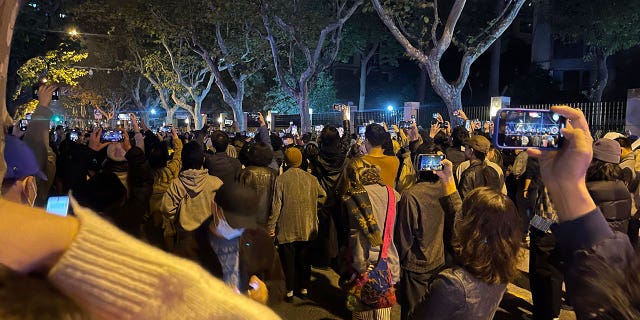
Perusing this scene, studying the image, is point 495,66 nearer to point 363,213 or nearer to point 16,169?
point 363,213

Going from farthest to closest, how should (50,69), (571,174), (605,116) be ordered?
(50,69), (605,116), (571,174)

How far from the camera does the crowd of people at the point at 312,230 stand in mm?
A: 778

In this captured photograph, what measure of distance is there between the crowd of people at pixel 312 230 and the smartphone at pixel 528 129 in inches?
3.8

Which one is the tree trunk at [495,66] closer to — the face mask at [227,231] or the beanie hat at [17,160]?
the face mask at [227,231]

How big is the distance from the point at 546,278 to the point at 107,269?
5.27m

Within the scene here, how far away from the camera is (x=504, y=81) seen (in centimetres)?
3303

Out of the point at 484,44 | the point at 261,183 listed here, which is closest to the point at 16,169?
the point at 261,183

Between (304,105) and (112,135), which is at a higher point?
(304,105)

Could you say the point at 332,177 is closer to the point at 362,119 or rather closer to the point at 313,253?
the point at 313,253

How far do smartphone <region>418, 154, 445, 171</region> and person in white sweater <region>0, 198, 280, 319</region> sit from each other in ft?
10.1

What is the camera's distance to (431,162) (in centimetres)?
377

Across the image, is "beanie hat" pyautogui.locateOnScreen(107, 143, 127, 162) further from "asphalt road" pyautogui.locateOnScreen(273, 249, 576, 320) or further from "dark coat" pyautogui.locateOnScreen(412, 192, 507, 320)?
"dark coat" pyautogui.locateOnScreen(412, 192, 507, 320)

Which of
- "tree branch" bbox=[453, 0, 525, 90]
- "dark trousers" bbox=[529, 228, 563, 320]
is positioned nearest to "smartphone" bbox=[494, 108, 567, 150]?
"dark trousers" bbox=[529, 228, 563, 320]

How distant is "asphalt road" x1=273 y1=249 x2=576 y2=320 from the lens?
18.8 ft
